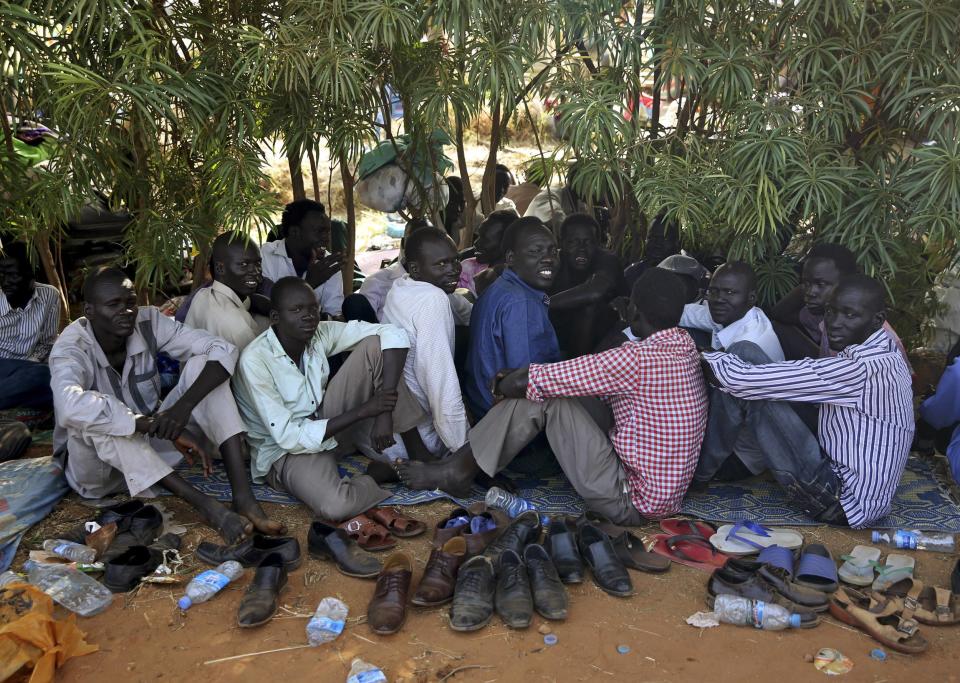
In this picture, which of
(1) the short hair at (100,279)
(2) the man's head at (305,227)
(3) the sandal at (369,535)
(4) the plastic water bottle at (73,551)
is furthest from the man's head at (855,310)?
(4) the plastic water bottle at (73,551)

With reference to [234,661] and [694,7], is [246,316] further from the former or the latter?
[694,7]

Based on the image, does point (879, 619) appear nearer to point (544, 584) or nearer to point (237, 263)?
point (544, 584)

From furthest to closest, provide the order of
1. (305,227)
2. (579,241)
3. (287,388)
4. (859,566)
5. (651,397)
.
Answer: (305,227) < (579,241) < (287,388) < (651,397) < (859,566)

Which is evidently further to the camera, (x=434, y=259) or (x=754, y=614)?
(x=434, y=259)

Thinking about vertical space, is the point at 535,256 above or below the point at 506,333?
above

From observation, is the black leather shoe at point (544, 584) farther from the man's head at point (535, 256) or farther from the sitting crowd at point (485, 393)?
the man's head at point (535, 256)

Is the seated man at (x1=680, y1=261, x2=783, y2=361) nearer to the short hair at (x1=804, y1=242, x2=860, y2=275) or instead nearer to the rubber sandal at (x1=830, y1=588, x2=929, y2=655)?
the short hair at (x1=804, y1=242, x2=860, y2=275)

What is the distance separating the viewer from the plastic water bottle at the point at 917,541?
3498mm

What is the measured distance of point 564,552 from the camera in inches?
129

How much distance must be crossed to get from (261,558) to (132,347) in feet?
3.63

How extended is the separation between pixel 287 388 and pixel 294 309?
1.13 ft

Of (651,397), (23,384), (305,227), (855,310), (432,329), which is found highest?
(305,227)

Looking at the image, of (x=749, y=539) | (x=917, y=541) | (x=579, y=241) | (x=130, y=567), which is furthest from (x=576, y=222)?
(x=130, y=567)

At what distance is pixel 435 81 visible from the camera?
13.9 feet
